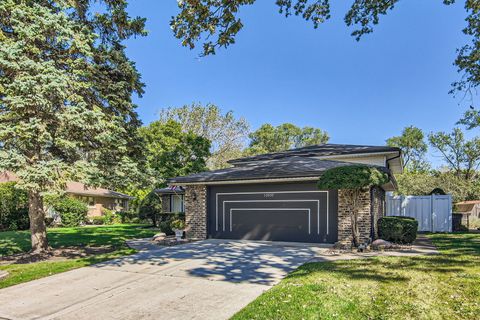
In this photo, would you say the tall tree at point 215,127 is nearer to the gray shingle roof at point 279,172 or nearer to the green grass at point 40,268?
the gray shingle roof at point 279,172

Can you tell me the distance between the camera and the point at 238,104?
119 feet

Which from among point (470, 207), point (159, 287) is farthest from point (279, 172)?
point (470, 207)

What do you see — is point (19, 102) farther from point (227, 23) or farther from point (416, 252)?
point (416, 252)

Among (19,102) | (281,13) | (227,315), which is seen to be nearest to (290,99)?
(281,13)

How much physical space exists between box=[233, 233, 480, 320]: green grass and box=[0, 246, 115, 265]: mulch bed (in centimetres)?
700

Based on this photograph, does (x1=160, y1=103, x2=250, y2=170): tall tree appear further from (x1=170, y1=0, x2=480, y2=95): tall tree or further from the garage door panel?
(x1=170, y1=0, x2=480, y2=95): tall tree

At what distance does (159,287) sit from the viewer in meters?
6.49

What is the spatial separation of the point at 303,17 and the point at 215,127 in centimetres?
2631

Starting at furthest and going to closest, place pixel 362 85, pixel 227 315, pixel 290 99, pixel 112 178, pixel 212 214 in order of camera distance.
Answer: pixel 290 99 → pixel 362 85 → pixel 212 214 → pixel 112 178 → pixel 227 315

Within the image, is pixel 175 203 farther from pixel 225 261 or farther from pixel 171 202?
pixel 225 261

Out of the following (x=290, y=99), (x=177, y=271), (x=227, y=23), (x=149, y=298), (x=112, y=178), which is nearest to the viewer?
(x=149, y=298)

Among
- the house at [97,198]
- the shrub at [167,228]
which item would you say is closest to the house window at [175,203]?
the house at [97,198]

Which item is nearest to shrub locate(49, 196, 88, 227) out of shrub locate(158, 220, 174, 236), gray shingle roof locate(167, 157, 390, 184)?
shrub locate(158, 220, 174, 236)

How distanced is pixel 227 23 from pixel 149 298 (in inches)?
224
